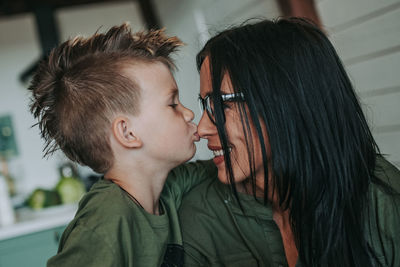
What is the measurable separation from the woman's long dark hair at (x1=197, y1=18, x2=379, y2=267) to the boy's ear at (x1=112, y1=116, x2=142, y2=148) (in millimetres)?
324

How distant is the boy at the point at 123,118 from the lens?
131cm

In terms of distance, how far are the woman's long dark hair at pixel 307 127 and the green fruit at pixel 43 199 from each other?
2113 mm

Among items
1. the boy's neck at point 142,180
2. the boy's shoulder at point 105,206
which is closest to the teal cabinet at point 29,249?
the boy's neck at point 142,180

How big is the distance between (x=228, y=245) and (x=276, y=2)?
5.97 feet

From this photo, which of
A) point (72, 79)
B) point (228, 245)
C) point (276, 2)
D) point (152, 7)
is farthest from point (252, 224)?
point (152, 7)

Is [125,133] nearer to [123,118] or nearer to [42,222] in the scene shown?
[123,118]

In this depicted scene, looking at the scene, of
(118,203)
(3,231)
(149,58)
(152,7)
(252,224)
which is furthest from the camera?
(152,7)

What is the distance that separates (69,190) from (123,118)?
72.6 inches

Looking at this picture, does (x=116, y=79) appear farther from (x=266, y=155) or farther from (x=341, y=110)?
(x=341, y=110)

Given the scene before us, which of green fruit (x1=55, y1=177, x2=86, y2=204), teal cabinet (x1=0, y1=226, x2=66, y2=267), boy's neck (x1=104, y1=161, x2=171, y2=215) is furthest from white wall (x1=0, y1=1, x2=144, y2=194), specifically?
boy's neck (x1=104, y1=161, x2=171, y2=215)

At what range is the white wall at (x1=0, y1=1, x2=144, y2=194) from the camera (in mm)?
3883

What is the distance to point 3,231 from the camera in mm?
2479

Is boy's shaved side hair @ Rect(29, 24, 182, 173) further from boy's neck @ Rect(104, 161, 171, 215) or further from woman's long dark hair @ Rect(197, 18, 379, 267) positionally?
woman's long dark hair @ Rect(197, 18, 379, 267)

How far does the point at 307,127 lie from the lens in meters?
1.13
